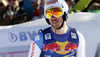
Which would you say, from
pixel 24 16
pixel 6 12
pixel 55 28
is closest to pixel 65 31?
pixel 55 28

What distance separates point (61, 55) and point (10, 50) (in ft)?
4.22

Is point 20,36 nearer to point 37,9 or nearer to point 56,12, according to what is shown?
point 37,9

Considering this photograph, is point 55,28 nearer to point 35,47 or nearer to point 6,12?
point 35,47

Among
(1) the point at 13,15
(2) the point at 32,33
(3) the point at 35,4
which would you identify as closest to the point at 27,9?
(3) the point at 35,4

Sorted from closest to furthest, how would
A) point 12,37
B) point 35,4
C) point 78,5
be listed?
point 12,37 < point 78,5 < point 35,4

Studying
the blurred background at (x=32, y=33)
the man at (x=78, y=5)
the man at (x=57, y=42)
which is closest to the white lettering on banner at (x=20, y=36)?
the blurred background at (x=32, y=33)

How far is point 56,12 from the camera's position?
2383mm

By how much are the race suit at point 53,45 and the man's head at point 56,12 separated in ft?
0.65

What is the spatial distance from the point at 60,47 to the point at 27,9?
2288 mm

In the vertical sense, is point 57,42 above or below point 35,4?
below

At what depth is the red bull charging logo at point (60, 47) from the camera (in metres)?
2.52

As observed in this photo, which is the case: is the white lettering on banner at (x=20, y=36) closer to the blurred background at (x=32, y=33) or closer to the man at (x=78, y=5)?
the blurred background at (x=32, y=33)

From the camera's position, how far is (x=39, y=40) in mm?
2500

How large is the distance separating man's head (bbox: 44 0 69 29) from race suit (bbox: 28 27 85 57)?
20 cm
